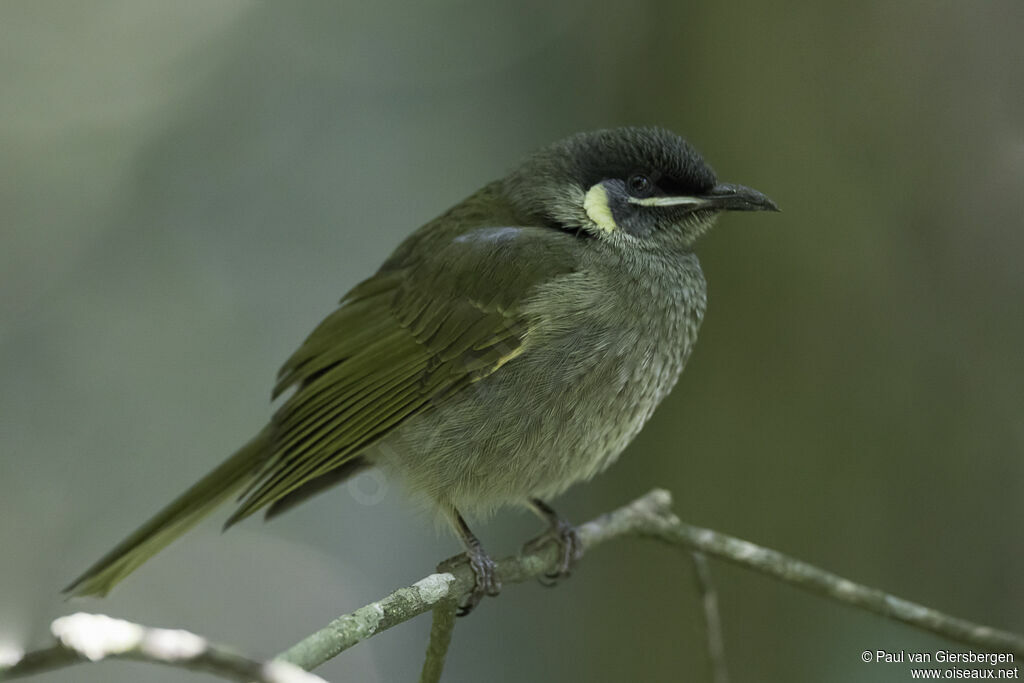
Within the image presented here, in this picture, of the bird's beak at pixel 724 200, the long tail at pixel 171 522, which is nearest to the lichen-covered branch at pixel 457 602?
the long tail at pixel 171 522

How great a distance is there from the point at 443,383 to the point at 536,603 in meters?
2.12

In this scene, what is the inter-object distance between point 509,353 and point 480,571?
1.96ft

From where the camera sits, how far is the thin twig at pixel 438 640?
206 centimetres

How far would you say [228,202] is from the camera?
198 inches

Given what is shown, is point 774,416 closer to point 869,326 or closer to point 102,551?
point 869,326

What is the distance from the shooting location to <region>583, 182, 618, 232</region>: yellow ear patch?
110 inches

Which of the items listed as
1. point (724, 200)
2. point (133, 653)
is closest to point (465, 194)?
point (724, 200)

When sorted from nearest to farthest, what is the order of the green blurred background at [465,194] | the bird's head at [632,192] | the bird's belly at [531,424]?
the bird's belly at [531,424] < the bird's head at [632,192] < the green blurred background at [465,194]

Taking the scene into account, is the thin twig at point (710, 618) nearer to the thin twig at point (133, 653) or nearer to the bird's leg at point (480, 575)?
the bird's leg at point (480, 575)

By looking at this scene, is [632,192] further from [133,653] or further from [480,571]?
[133,653]

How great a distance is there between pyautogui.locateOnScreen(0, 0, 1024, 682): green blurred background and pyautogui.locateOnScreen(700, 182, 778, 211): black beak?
2.14ft

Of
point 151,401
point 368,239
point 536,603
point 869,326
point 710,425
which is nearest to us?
point 869,326

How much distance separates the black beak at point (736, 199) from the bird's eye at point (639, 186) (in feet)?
0.51

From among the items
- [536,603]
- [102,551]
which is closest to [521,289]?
[536,603]
